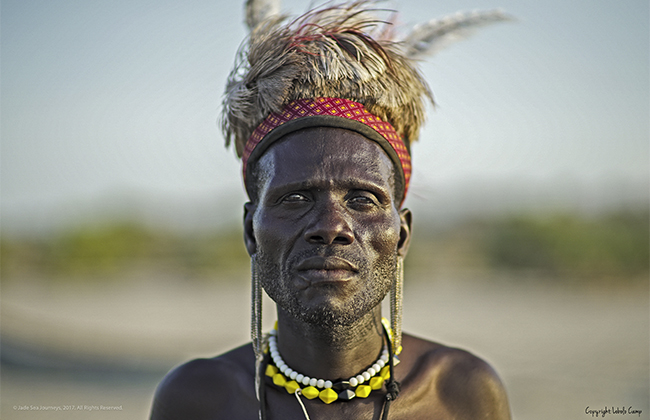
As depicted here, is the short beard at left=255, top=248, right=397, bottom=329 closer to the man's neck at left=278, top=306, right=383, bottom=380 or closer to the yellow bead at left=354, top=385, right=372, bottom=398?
the man's neck at left=278, top=306, right=383, bottom=380

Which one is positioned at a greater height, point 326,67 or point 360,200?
point 326,67

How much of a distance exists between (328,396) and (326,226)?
0.87m

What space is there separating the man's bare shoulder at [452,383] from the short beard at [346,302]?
0.57 m

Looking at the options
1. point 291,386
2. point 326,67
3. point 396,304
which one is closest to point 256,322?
point 291,386

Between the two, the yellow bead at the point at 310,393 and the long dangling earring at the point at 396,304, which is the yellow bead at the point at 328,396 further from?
the long dangling earring at the point at 396,304

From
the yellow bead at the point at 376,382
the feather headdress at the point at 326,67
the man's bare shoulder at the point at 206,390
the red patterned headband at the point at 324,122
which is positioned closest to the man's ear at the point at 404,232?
the red patterned headband at the point at 324,122

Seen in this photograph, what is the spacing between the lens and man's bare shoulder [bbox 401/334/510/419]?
2.85 m

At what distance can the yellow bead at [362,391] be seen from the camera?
2715mm

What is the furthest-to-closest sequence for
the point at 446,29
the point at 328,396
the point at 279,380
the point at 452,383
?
1. the point at 446,29
2. the point at 452,383
3. the point at 279,380
4. the point at 328,396

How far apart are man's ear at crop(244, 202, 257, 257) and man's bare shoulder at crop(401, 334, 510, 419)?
1.00m

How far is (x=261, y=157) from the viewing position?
110 inches

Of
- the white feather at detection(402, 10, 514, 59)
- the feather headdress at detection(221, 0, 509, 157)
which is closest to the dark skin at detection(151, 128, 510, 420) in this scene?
the feather headdress at detection(221, 0, 509, 157)

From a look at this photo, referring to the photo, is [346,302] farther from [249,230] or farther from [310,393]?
[249,230]

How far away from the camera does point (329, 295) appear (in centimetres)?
244
